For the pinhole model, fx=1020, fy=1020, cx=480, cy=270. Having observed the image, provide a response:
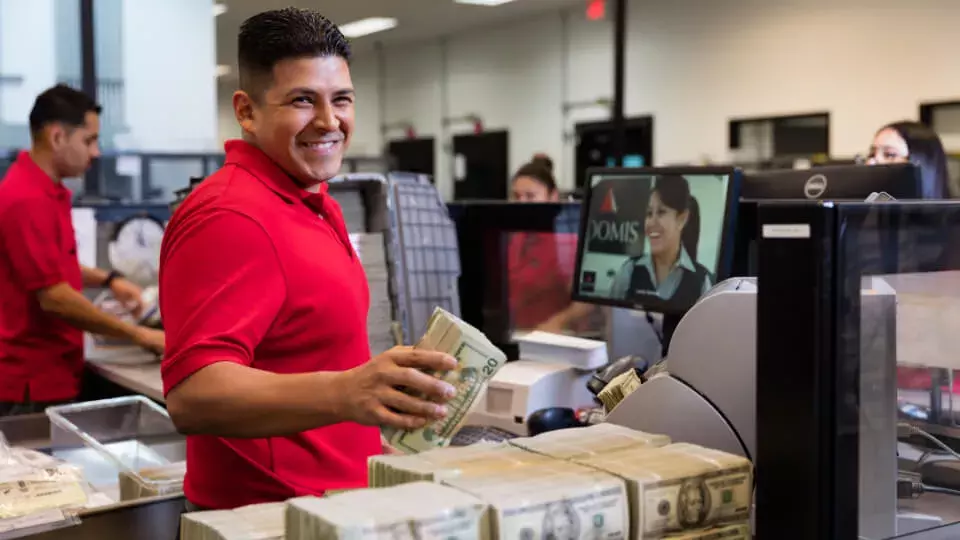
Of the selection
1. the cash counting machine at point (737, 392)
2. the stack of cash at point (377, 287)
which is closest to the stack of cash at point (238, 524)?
the cash counting machine at point (737, 392)

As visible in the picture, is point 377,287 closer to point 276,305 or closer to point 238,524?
point 276,305

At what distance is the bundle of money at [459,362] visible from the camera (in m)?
1.03

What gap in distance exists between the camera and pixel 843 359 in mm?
956

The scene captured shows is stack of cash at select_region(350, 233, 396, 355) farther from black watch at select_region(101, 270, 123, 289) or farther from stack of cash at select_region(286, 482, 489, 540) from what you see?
stack of cash at select_region(286, 482, 489, 540)

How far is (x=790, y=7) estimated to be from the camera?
7.55 metres

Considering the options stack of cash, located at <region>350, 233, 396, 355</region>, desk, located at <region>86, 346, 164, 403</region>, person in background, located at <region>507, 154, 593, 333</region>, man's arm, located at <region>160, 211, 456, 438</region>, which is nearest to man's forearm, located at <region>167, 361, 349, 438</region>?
man's arm, located at <region>160, 211, 456, 438</region>

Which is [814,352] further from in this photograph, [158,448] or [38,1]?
[38,1]

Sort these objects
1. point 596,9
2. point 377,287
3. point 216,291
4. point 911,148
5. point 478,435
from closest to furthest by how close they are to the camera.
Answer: point 216,291, point 478,435, point 377,287, point 911,148, point 596,9

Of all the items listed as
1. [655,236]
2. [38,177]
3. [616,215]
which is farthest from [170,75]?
[655,236]

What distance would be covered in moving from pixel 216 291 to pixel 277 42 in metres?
0.36

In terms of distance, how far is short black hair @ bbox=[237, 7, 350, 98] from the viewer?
1.35 meters

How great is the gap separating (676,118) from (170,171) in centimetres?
508

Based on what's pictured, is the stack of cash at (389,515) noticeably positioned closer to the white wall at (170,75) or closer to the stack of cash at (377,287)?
the stack of cash at (377,287)

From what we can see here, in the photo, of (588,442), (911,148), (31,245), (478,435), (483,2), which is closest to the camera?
(588,442)
